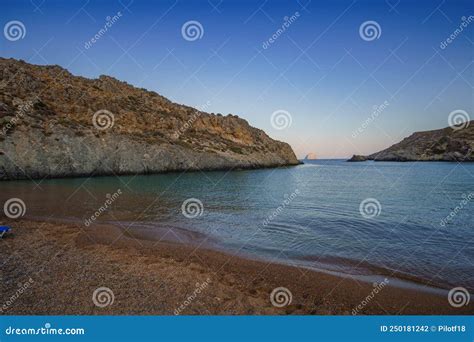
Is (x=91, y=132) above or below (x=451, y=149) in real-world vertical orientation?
below

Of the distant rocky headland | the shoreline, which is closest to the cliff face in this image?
the shoreline

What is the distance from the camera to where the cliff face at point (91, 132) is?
46.8m

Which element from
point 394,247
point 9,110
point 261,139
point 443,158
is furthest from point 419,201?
point 443,158

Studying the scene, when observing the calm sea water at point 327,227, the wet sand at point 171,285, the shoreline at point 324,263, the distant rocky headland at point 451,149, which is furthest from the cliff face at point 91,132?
the distant rocky headland at point 451,149

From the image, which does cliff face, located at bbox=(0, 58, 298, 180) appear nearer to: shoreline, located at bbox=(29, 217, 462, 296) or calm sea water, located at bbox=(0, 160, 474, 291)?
calm sea water, located at bbox=(0, 160, 474, 291)

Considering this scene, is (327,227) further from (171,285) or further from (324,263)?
(171,285)

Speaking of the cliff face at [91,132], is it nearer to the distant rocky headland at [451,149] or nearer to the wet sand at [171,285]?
the wet sand at [171,285]

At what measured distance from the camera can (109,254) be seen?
34.0 feet

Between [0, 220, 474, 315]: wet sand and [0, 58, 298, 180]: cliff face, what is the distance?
1672 inches

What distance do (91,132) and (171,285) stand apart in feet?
185

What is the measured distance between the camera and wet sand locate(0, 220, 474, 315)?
662 centimetres

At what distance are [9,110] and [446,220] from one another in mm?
61908

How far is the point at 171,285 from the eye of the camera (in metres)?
7.79

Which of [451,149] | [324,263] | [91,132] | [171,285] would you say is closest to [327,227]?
[324,263]
